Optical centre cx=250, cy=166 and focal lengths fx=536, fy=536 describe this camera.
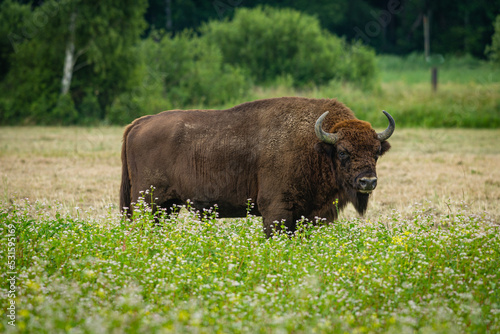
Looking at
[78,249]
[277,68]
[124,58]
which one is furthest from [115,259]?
[277,68]

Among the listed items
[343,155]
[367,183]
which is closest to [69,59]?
[343,155]

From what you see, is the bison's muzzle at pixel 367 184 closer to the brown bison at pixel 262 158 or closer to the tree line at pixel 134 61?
the brown bison at pixel 262 158

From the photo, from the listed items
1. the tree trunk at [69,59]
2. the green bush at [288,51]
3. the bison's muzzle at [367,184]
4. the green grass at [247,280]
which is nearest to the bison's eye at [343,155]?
the bison's muzzle at [367,184]

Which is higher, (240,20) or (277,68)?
(240,20)

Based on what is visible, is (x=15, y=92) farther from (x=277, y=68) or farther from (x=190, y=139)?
(x=190, y=139)

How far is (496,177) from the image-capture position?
13398mm

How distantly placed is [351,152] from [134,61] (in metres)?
24.5

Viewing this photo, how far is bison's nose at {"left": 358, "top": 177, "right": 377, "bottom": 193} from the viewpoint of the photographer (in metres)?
7.11

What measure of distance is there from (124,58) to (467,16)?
1701 inches

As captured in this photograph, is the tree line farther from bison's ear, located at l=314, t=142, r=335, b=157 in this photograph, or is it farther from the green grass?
the green grass

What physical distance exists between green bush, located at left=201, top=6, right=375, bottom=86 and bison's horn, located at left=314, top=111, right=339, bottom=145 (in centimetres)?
2888

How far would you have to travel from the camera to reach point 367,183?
281 inches

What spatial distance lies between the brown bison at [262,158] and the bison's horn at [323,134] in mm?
14

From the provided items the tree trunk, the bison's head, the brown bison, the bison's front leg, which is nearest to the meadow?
the bison's front leg
